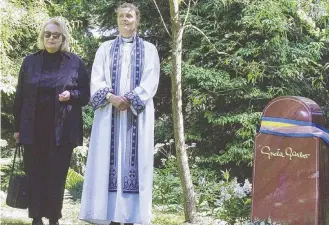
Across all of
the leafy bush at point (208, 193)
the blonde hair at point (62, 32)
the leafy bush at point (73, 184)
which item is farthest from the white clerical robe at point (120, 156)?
the leafy bush at point (73, 184)

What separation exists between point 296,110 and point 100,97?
1286 millimetres

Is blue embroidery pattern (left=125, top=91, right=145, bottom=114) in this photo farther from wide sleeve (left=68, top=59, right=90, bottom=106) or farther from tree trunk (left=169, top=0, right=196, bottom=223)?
tree trunk (left=169, top=0, right=196, bottom=223)

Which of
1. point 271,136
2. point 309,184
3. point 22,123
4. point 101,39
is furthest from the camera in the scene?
point 101,39

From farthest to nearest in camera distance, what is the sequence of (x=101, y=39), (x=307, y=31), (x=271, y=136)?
1. (x=101, y=39)
2. (x=307, y=31)
3. (x=271, y=136)

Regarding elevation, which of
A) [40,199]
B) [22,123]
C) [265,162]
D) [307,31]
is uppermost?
[307,31]

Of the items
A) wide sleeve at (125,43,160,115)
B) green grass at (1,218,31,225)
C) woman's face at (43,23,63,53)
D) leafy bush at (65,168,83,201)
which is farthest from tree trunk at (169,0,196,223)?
leafy bush at (65,168,83,201)

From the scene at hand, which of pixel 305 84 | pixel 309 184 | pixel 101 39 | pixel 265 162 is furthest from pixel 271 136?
pixel 101 39

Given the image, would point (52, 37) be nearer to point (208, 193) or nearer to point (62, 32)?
point (62, 32)

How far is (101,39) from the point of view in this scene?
8.05 meters

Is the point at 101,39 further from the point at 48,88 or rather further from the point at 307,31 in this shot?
the point at 48,88

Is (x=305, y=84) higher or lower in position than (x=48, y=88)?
higher

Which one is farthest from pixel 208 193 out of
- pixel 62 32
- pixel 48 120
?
pixel 62 32

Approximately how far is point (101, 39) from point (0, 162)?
8.49 ft

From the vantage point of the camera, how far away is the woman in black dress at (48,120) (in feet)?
11.4
